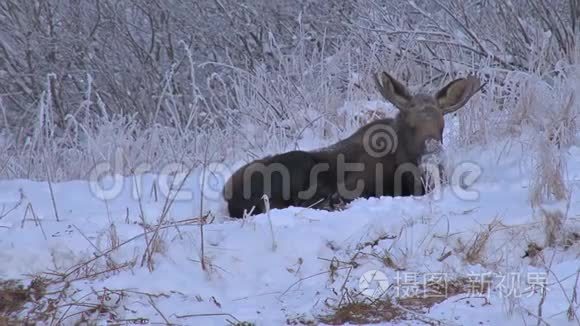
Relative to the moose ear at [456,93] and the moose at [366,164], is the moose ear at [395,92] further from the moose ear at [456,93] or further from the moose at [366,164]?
the moose ear at [456,93]

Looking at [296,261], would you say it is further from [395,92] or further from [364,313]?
[395,92]

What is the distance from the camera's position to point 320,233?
16.7ft

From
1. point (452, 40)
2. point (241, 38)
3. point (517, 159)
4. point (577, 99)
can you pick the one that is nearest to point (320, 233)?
point (517, 159)

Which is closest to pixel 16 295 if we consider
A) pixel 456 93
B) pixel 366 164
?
pixel 366 164

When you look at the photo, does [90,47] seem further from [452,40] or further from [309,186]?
[309,186]

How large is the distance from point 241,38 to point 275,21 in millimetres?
565

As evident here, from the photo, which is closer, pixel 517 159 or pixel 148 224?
pixel 148 224

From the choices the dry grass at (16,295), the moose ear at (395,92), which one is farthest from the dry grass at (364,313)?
the moose ear at (395,92)

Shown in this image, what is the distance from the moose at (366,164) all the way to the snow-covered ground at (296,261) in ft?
2.56

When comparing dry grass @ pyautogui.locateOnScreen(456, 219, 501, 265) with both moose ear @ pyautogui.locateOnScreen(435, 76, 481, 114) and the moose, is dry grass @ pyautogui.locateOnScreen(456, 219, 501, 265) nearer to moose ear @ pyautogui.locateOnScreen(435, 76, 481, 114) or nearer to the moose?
the moose

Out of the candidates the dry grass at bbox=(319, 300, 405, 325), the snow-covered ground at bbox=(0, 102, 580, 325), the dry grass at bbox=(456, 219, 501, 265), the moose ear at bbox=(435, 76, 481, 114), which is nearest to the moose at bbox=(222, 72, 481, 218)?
the moose ear at bbox=(435, 76, 481, 114)

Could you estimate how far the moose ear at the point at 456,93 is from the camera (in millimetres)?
6777

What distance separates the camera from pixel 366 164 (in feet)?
22.2

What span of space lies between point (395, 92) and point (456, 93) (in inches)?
16.9
